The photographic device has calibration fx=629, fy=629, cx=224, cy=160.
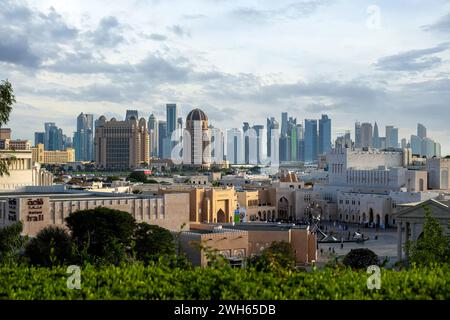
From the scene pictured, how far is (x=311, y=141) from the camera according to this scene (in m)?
173

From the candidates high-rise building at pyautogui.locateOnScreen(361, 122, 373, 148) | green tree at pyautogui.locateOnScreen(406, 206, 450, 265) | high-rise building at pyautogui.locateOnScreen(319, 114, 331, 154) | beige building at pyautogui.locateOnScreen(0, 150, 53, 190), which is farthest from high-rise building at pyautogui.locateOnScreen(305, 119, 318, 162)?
green tree at pyautogui.locateOnScreen(406, 206, 450, 265)

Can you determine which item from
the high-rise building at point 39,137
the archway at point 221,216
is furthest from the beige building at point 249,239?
the high-rise building at point 39,137

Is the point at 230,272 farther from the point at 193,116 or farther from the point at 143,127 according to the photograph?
the point at 143,127

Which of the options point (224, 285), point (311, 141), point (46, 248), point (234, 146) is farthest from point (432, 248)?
point (311, 141)

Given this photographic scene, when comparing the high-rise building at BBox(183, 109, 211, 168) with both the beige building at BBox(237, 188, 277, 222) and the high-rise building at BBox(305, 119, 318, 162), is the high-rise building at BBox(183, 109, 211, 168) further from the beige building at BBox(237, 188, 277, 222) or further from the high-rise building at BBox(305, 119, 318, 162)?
the high-rise building at BBox(305, 119, 318, 162)

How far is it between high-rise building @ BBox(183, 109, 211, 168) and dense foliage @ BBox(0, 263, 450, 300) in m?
99.4

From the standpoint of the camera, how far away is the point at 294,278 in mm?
6430

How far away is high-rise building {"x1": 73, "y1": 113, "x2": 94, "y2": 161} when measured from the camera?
185 metres

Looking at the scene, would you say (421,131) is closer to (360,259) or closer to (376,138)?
(376,138)

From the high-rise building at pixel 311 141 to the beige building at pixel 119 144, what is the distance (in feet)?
182
